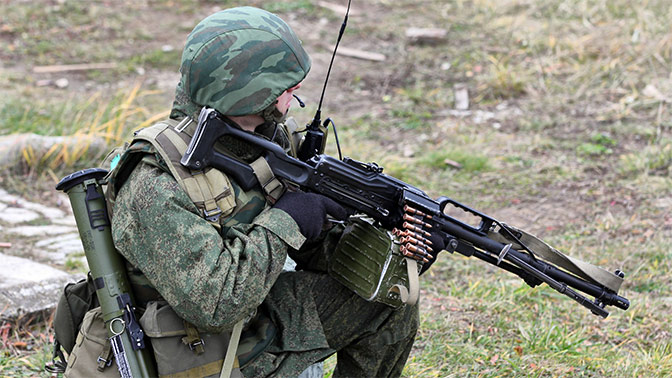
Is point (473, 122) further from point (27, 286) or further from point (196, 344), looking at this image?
point (196, 344)

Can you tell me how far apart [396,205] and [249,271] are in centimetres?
69

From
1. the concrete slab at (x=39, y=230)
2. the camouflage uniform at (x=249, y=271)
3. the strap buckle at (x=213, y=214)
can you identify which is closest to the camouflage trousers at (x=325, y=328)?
the camouflage uniform at (x=249, y=271)

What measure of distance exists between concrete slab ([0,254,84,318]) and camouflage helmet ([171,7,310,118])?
199 cm

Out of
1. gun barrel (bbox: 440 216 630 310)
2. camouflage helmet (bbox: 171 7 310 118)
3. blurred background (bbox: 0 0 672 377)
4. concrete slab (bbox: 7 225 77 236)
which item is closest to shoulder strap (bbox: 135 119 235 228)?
camouflage helmet (bbox: 171 7 310 118)

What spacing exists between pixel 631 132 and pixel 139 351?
18.5ft

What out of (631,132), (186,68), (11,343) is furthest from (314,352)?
A: (631,132)

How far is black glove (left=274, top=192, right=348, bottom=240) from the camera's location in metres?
2.51

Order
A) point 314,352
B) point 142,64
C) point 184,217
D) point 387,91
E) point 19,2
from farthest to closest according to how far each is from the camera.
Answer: point 19,2 → point 142,64 → point 387,91 → point 314,352 → point 184,217

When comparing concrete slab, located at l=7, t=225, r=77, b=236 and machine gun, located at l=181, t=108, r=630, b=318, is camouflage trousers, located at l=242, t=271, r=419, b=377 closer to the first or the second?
machine gun, located at l=181, t=108, r=630, b=318

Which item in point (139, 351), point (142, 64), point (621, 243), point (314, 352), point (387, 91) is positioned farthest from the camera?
point (142, 64)

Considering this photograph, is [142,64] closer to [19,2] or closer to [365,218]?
[19,2]

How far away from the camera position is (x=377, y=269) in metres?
2.71

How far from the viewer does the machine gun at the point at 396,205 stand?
2473mm

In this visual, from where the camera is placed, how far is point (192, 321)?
2.39 metres
